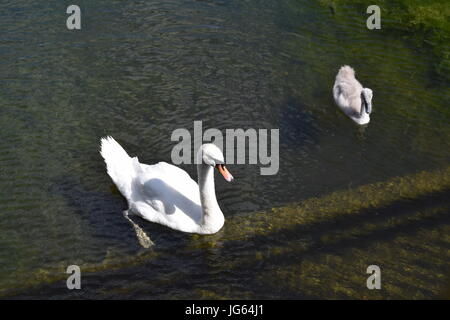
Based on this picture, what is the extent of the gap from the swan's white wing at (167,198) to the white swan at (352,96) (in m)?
3.82

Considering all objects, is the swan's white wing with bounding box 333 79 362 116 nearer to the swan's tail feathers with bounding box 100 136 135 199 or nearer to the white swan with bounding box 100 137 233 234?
the white swan with bounding box 100 137 233 234

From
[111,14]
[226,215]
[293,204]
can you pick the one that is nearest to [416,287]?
[293,204]

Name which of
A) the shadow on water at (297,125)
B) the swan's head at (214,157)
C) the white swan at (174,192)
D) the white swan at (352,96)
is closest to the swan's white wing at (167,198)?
the white swan at (174,192)

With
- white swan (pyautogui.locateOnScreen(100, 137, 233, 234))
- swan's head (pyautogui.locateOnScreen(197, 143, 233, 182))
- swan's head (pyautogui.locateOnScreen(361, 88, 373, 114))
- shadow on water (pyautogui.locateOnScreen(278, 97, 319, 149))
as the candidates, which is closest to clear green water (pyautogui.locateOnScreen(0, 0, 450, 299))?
shadow on water (pyautogui.locateOnScreen(278, 97, 319, 149))

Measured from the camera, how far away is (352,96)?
1131 cm

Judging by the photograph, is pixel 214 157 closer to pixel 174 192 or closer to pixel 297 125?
pixel 174 192

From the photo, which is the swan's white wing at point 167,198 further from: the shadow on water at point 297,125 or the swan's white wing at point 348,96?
the swan's white wing at point 348,96

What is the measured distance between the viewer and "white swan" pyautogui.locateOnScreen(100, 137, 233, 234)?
827 cm

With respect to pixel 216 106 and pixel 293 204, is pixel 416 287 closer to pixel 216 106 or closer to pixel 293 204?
pixel 293 204

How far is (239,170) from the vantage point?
981cm

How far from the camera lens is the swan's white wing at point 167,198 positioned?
8547 millimetres

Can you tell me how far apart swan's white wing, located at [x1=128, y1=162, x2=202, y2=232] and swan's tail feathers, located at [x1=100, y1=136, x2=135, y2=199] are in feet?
0.79

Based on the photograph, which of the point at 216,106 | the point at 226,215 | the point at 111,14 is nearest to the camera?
the point at 226,215

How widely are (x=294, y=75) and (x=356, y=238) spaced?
4768 mm
